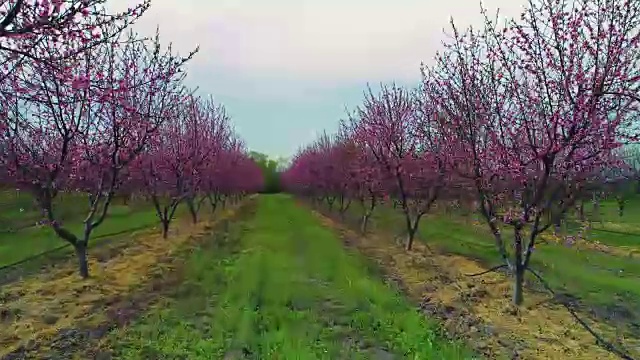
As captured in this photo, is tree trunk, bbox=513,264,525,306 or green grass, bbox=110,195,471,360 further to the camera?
tree trunk, bbox=513,264,525,306

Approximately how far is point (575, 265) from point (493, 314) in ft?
18.0

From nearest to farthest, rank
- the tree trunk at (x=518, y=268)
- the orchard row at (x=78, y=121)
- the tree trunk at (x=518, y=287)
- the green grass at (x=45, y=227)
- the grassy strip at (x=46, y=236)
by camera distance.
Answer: the orchard row at (x=78, y=121)
the tree trunk at (x=518, y=268)
the tree trunk at (x=518, y=287)
the grassy strip at (x=46, y=236)
the green grass at (x=45, y=227)

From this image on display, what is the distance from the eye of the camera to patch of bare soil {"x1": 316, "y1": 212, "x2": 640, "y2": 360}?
6348 mm

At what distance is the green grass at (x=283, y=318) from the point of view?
6.07 m

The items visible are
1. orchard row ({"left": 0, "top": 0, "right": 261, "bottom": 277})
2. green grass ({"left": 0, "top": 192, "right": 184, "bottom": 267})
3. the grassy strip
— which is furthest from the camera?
green grass ({"left": 0, "top": 192, "right": 184, "bottom": 267})

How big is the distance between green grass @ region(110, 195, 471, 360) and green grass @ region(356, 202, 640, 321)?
342 cm

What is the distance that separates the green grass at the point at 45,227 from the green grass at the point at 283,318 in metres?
4.82

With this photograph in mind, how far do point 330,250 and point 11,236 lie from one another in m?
10.1

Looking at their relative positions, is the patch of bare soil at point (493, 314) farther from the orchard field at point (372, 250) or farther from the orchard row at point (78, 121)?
the orchard row at point (78, 121)

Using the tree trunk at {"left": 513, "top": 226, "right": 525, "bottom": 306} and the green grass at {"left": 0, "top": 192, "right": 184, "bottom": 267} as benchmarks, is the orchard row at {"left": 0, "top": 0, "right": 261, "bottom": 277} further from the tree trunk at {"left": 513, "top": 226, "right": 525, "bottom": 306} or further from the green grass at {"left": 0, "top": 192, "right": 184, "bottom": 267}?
the tree trunk at {"left": 513, "top": 226, "right": 525, "bottom": 306}

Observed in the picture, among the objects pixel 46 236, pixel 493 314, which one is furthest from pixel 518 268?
pixel 46 236

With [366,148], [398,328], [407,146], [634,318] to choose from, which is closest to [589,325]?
[634,318]

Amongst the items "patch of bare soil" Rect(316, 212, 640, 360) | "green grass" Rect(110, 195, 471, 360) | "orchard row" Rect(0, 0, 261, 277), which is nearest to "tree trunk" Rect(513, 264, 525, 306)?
"patch of bare soil" Rect(316, 212, 640, 360)

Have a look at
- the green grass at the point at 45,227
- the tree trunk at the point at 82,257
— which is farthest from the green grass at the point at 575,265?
the green grass at the point at 45,227
